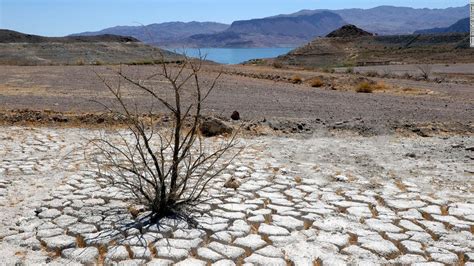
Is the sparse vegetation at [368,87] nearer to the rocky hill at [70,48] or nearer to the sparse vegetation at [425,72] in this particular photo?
the sparse vegetation at [425,72]

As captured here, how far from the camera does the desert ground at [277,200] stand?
459 cm

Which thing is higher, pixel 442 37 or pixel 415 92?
pixel 442 37

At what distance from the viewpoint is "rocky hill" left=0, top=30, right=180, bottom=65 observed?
4738 cm

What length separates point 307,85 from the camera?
2198 centimetres

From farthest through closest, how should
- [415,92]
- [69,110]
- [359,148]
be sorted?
[415,92] < [69,110] < [359,148]

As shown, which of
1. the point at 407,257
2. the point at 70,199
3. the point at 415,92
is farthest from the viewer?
the point at 415,92

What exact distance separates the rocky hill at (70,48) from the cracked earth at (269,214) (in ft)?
128

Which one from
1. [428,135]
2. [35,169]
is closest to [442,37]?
[428,135]

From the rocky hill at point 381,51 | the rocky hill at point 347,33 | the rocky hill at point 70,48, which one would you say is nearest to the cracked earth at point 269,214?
the rocky hill at point 70,48

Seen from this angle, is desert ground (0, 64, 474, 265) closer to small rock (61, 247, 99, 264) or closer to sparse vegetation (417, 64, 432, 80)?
small rock (61, 247, 99, 264)

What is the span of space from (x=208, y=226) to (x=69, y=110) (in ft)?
27.7

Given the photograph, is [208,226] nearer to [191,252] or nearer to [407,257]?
[191,252]

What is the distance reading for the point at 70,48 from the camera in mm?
54719

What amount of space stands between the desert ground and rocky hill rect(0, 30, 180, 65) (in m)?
36.7
